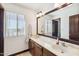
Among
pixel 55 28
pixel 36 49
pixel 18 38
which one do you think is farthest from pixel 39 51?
pixel 18 38

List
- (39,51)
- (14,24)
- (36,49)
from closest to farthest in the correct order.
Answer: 1. (39,51)
2. (36,49)
3. (14,24)

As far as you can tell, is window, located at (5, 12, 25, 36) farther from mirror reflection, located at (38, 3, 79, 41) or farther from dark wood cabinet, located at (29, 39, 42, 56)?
mirror reflection, located at (38, 3, 79, 41)

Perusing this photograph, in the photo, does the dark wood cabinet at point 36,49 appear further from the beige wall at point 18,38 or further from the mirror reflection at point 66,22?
the beige wall at point 18,38

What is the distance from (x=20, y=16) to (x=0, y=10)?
4.51 ft

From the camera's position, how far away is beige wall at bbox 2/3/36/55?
11.4ft

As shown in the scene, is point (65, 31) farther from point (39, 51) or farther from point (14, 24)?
point (14, 24)

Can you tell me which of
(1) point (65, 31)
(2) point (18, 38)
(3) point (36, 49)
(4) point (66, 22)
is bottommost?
(3) point (36, 49)

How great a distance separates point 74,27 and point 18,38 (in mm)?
2555

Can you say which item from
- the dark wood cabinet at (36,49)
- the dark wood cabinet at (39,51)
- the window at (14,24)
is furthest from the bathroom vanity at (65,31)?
the window at (14,24)

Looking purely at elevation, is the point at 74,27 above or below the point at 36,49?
above

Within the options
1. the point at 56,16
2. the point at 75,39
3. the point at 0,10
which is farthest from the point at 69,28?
the point at 0,10

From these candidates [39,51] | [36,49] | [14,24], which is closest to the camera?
[39,51]

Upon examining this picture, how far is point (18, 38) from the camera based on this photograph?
12.7ft

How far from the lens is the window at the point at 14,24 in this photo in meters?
3.47
